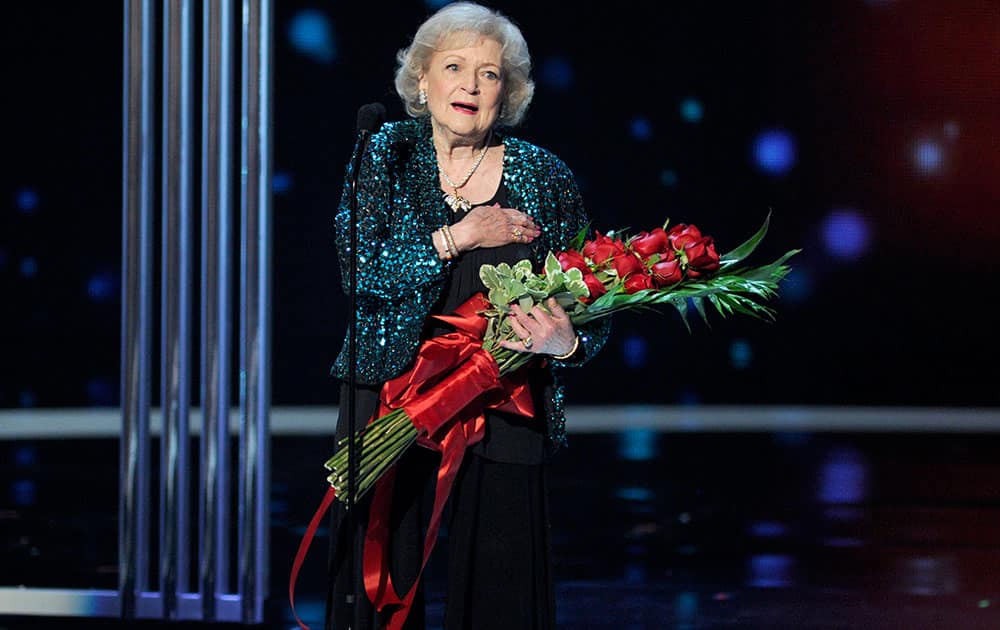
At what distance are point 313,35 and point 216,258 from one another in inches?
129

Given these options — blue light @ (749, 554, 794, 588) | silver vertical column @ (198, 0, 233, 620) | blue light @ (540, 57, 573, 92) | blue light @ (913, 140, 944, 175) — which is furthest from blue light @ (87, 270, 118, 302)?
blue light @ (913, 140, 944, 175)

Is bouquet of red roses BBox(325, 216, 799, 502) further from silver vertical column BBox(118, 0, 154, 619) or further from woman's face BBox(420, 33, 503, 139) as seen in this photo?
silver vertical column BBox(118, 0, 154, 619)

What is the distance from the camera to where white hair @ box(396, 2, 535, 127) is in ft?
7.37

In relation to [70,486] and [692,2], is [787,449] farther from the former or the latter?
[70,486]

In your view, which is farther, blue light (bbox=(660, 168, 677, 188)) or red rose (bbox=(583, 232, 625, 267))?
blue light (bbox=(660, 168, 677, 188))

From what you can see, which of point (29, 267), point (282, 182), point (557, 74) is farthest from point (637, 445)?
point (29, 267)

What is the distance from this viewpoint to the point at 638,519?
4.92 m

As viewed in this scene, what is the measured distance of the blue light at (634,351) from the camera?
23.0 feet

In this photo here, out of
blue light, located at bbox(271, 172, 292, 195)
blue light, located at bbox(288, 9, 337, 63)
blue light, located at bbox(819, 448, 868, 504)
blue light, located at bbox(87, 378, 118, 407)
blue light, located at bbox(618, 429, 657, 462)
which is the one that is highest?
blue light, located at bbox(288, 9, 337, 63)

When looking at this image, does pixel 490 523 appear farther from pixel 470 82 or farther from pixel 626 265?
pixel 470 82

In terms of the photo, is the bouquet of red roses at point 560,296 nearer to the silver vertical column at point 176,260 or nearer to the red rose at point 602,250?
the red rose at point 602,250

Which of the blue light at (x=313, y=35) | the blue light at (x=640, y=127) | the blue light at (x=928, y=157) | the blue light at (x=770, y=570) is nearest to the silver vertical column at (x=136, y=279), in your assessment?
the blue light at (x=770, y=570)

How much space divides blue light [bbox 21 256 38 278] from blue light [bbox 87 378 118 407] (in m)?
0.66

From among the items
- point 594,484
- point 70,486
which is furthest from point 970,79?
point 70,486
